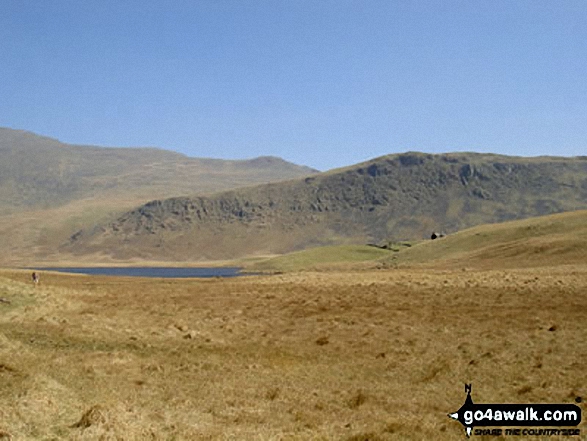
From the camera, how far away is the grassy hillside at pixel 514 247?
66.0 metres

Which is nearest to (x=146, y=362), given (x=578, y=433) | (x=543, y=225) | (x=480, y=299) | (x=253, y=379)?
(x=253, y=379)

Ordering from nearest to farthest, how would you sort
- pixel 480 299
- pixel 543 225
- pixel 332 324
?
1. pixel 332 324
2. pixel 480 299
3. pixel 543 225

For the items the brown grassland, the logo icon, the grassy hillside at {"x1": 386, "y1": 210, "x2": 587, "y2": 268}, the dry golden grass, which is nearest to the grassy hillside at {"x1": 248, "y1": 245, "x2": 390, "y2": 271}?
the grassy hillside at {"x1": 386, "y1": 210, "x2": 587, "y2": 268}

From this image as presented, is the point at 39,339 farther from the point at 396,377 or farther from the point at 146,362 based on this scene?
the point at 396,377

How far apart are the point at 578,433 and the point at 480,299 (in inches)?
930

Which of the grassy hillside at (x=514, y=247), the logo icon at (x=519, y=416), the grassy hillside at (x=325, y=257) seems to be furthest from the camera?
the grassy hillside at (x=325, y=257)

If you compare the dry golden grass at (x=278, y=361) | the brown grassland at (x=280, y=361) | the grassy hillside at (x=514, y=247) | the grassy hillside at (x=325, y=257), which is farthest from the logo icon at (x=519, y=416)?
the grassy hillside at (x=325, y=257)

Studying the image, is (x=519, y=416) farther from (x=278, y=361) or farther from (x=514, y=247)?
(x=514, y=247)

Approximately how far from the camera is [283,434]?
13000 mm

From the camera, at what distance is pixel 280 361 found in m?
21.6

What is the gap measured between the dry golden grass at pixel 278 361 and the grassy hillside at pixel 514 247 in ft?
90.9

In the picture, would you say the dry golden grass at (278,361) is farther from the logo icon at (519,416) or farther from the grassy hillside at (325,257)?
the grassy hillside at (325,257)

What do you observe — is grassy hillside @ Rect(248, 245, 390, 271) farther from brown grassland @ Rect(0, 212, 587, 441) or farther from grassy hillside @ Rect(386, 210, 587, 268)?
brown grassland @ Rect(0, 212, 587, 441)

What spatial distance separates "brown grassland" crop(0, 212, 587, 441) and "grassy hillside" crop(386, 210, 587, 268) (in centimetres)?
2722
